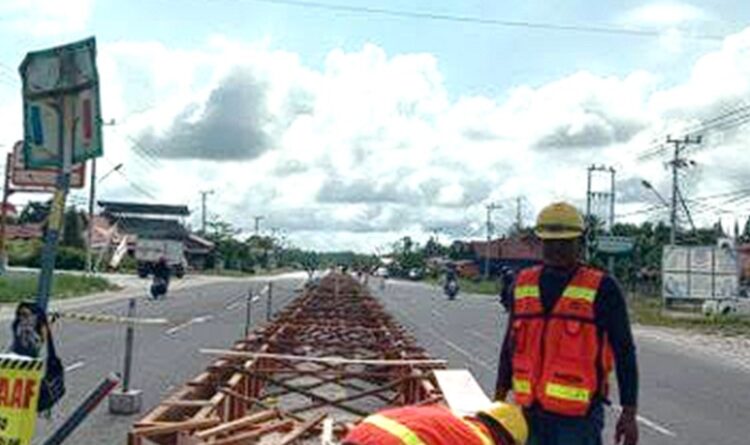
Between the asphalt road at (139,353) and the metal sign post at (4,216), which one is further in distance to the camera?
the metal sign post at (4,216)

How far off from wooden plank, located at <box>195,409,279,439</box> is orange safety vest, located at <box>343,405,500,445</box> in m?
3.59

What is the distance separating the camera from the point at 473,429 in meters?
4.18

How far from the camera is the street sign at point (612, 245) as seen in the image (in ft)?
256

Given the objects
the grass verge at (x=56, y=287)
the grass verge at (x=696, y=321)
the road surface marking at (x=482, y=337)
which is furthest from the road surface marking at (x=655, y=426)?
the grass verge at (x=696, y=321)

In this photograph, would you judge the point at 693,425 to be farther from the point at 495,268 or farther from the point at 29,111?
the point at 495,268

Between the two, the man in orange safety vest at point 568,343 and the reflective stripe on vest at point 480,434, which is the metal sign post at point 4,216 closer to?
the man in orange safety vest at point 568,343

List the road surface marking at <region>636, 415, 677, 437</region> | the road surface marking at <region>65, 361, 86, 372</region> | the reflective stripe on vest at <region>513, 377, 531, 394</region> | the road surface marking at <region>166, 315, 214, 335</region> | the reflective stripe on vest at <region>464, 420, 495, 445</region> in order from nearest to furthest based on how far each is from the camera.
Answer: the reflective stripe on vest at <region>464, 420, 495, 445</region> < the reflective stripe on vest at <region>513, 377, 531, 394</region> < the road surface marking at <region>636, 415, 677, 437</region> < the road surface marking at <region>65, 361, 86, 372</region> < the road surface marking at <region>166, 315, 214, 335</region>

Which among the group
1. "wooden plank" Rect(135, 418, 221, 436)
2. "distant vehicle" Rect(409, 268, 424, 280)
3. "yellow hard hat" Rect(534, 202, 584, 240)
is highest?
"distant vehicle" Rect(409, 268, 424, 280)

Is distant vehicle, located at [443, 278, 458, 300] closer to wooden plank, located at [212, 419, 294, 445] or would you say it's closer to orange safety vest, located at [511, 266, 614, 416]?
wooden plank, located at [212, 419, 294, 445]

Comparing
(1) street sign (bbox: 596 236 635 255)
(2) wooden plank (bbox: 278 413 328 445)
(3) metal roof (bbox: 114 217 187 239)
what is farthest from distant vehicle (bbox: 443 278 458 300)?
(3) metal roof (bbox: 114 217 187 239)

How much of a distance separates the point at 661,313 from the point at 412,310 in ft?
53.3

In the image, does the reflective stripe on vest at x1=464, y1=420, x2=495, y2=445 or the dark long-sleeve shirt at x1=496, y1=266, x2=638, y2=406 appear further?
the dark long-sleeve shirt at x1=496, y1=266, x2=638, y2=406

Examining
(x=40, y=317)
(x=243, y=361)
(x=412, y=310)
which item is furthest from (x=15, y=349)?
(x=412, y=310)

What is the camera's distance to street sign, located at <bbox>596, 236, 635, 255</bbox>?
256 feet
